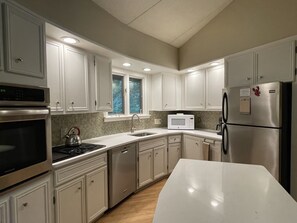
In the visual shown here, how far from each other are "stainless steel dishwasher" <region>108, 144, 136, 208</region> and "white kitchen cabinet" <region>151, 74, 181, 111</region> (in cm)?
142

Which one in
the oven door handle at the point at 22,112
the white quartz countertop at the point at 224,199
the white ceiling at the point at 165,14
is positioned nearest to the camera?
the white quartz countertop at the point at 224,199

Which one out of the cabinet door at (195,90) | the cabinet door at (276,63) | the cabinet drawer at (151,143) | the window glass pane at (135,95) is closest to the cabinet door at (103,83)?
the cabinet drawer at (151,143)

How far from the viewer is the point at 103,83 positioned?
2.56 m

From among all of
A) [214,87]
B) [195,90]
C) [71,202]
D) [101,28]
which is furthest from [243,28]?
[71,202]

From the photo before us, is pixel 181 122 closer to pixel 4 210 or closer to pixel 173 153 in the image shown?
pixel 173 153

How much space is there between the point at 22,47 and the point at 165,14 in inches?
81.5

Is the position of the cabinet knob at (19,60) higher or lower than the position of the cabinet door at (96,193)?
higher

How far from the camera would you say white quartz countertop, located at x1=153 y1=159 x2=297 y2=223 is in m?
0.73

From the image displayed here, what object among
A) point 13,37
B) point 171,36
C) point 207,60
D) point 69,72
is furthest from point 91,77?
point 207,60

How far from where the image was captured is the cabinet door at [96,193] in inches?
76.8

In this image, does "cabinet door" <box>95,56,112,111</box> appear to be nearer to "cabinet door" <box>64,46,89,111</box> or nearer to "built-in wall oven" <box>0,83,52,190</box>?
"cabinet door" <box>64,46,89,111</box>

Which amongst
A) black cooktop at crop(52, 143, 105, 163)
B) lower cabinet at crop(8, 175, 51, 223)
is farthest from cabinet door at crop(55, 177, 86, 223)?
black cooktop at crop(52, 143, 105, 163)

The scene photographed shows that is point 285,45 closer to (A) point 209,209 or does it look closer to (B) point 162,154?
(A) point 209,209

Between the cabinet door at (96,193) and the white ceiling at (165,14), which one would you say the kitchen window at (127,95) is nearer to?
the white ceiling at (165,14)
